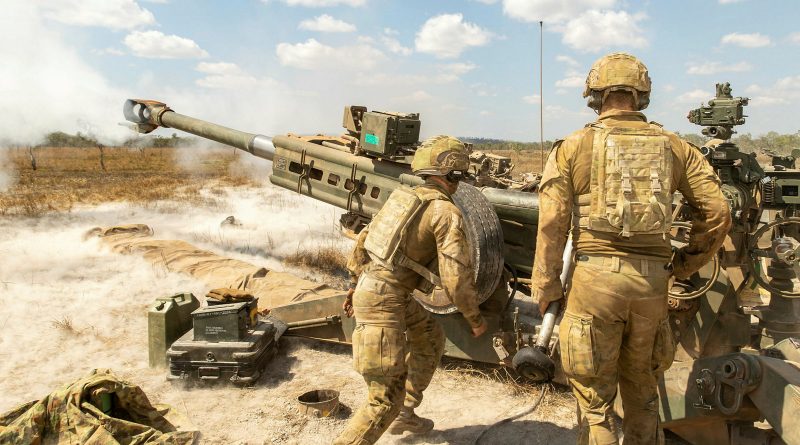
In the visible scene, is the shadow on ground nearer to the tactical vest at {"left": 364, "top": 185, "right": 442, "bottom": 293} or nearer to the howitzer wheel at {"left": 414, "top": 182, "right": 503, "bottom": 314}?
the howitzer wheel at {"left": 414, "top": 182, "right": 503, "bottom": 314}

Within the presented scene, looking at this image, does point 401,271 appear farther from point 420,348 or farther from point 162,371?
point 162,371

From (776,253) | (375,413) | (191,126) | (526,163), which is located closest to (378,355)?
(375,413)

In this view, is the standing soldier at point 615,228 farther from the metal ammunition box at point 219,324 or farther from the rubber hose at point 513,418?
the metal ammunition box at point 219,324

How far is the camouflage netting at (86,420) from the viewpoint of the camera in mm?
3479

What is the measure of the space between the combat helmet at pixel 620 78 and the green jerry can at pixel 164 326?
13.5 ft

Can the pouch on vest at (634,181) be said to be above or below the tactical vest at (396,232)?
above

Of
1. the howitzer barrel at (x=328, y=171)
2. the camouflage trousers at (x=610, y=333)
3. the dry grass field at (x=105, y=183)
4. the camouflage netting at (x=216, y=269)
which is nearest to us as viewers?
the camouflage trousers at (x=610, y=333)

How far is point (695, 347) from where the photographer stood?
453cm

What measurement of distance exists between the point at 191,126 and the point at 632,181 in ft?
24.2

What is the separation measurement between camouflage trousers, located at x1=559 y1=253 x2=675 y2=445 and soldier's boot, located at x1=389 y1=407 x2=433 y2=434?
1.41 m

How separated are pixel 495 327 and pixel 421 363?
1173 millimetres

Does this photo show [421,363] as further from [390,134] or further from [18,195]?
[18,195]

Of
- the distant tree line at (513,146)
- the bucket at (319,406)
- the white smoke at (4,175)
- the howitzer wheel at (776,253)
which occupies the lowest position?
the bucket at (319,406)

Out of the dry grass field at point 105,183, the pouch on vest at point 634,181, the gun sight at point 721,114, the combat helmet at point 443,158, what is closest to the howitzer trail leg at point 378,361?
the combat helmet at point 443,158
